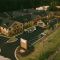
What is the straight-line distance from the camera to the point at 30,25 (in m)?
19.2

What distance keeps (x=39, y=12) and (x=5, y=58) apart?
10791 millimetres

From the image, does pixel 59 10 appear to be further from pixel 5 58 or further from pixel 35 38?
pixel 5 58

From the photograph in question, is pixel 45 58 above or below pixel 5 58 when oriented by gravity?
above

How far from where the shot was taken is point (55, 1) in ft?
90.4

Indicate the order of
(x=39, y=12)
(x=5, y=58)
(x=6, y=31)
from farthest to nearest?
(x=39, y=12)
(x=6, y=31)
(x=5, y=58)

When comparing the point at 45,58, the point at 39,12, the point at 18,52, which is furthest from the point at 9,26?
the point at 45,58

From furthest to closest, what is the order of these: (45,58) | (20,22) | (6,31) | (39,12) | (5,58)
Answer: (39,12) → (20,22) → (6,31) → (5,58) → (45,58)

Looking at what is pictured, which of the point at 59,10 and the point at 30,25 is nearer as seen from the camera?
the point at 30,25

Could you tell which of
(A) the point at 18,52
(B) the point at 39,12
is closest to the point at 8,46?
(A) the point at 18,52

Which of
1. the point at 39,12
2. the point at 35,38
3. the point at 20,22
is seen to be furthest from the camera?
the point at 39,12

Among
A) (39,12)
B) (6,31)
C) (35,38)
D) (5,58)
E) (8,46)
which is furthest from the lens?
(39,12)

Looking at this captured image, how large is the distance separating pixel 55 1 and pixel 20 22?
34.9ft

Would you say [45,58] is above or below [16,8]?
above

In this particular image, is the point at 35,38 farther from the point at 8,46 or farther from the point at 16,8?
the point at 16,8
